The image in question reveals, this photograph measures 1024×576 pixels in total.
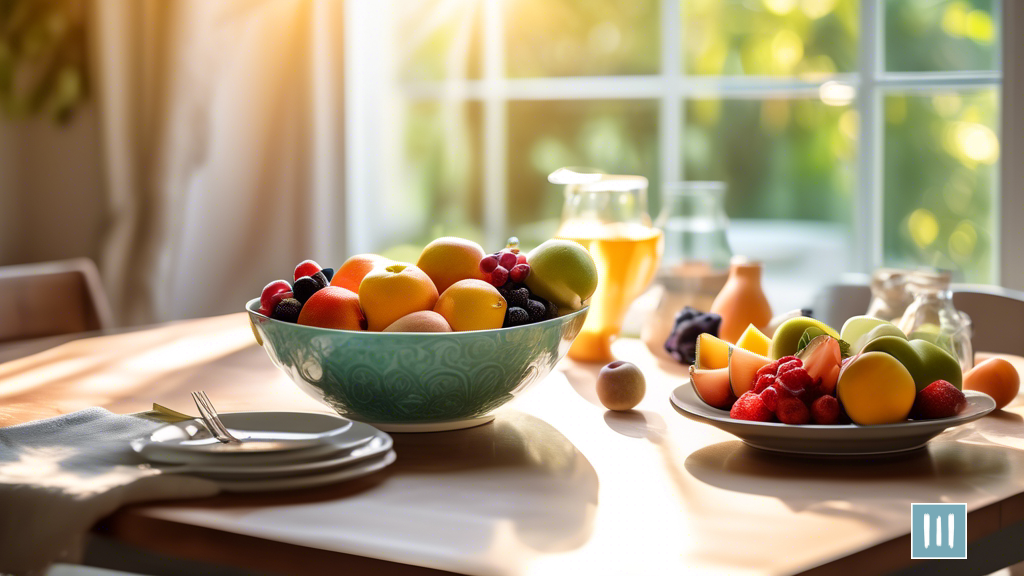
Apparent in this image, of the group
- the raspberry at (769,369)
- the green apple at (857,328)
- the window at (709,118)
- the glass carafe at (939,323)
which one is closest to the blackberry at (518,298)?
the raspberry at (769,369)

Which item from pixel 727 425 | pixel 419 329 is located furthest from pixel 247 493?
pixel 727 425

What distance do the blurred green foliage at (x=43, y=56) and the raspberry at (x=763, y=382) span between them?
2.72 metres

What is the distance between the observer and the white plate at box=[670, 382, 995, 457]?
0.75 m

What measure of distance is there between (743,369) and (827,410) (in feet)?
0.34

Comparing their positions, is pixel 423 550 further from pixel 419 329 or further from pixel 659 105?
pixel 659 105

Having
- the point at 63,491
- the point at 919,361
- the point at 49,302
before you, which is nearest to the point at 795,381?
the point at 919,361

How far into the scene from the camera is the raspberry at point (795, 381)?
0.78 m

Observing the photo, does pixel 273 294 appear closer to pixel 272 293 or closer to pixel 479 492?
pixel 272 293

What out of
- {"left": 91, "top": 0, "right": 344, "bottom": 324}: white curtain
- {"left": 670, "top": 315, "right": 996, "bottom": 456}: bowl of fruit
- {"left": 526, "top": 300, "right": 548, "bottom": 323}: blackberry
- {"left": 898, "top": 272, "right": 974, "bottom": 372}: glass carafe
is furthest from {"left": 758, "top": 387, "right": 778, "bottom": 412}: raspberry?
{"left": 91, "top": 0, "right": 344, "bottom": 324}: white curtain

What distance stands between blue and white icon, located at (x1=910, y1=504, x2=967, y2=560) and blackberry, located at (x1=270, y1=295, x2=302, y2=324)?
0.55 metres

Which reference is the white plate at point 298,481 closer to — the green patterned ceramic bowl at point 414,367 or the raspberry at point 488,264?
the green patterned ceramic bowl at point 414,367

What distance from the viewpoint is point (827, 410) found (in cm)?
77

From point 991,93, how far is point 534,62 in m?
1.29

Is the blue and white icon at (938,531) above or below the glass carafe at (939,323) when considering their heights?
below
